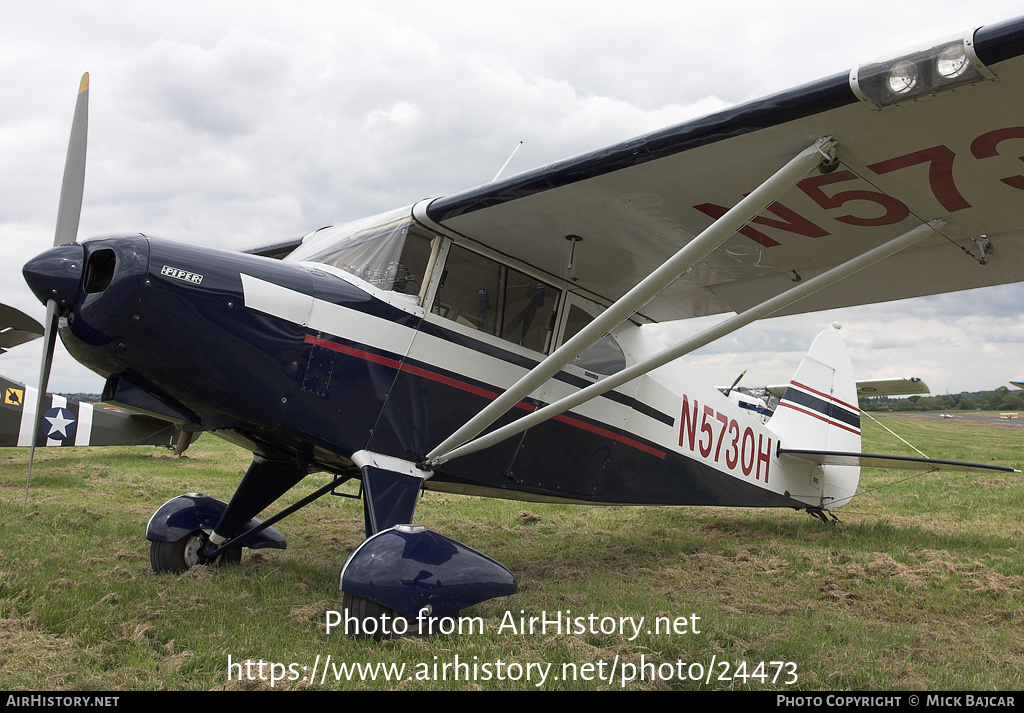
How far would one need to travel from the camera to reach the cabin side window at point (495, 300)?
436cm

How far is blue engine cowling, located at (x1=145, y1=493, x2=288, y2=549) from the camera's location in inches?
181

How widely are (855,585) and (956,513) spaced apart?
4.20 m

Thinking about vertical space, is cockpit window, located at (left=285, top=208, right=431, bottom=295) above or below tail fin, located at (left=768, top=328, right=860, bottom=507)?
above

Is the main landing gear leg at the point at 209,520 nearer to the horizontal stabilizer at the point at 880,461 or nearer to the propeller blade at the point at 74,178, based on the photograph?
the propeller blade at the point at 74,178

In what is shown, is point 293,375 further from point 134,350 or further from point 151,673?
point 151,673

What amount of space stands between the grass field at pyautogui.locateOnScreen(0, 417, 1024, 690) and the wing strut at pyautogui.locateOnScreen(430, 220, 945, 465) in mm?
1027

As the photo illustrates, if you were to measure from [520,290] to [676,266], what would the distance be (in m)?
1.57

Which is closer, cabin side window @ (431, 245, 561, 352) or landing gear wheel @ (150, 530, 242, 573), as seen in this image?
cabin side window @ (431, 245, 561, 352)

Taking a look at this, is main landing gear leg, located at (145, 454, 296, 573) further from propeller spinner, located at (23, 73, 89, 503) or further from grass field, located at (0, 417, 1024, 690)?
propeller spinner, located at (23, 73, 89, 503)

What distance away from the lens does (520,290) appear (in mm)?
4738

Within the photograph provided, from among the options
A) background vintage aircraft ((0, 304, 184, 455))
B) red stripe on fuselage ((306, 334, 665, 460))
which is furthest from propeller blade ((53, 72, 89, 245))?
background vintage aircraft ((0, 304, 184, 455))

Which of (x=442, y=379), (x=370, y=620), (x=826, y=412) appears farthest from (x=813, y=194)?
(x=826, y=412)

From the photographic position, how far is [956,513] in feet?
25.5

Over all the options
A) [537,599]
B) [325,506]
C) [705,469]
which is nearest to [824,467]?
[705,469]
